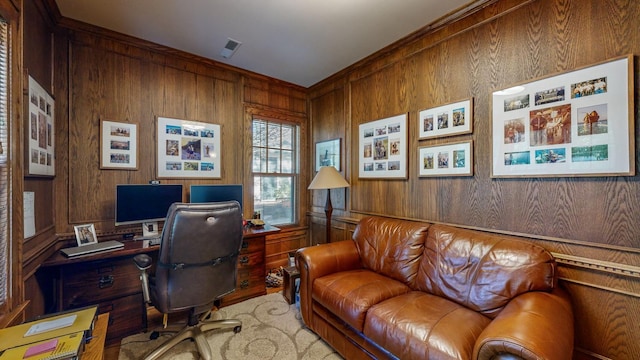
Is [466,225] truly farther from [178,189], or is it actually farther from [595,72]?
Answer: [178,189]

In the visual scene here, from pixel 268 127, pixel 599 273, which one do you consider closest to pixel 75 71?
pixel 268 127

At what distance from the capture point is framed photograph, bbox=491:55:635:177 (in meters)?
1.43

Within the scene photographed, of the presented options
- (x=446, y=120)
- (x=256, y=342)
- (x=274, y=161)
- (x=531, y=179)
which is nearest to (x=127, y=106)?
(x=274, y=161)

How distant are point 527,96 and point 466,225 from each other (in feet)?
3.47

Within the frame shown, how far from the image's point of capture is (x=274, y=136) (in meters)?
3.70

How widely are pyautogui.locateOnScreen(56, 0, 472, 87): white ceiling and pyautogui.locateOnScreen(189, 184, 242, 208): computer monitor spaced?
1509mm

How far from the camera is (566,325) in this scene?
121cm

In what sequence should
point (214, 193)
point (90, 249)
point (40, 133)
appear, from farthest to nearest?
point (214, 193), point (90, 249), point (40, 133)

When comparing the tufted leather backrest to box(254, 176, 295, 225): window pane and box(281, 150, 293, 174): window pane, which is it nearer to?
box(254, 176, 295, 225): window pane

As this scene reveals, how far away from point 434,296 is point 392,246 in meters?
0.52

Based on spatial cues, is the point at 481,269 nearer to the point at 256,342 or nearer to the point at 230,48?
the point at 256,342

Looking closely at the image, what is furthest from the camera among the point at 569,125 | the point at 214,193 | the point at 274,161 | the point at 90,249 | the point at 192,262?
the point at 274,161

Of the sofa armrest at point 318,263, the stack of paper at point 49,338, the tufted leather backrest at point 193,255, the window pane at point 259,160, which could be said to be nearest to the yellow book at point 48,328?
the stack of paper at point 49,338

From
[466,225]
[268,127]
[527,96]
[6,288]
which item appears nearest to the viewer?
[6,288]
